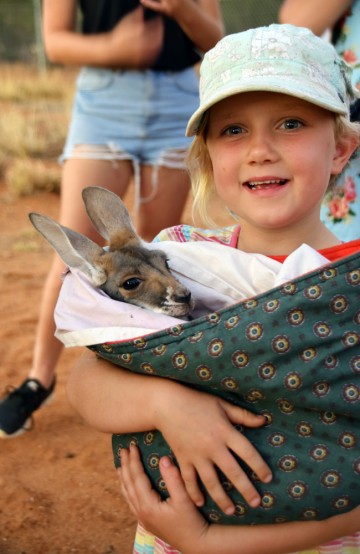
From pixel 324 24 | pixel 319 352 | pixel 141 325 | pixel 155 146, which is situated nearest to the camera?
pixel 319 352

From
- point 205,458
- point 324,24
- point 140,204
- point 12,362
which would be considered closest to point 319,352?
point 205,458

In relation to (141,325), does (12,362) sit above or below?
below

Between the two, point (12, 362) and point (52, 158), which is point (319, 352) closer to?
point (12, 362)

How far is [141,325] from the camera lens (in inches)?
71.6

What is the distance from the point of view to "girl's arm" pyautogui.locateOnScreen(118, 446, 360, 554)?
1801 millimetres

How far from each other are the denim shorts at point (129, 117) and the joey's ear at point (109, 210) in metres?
1.66

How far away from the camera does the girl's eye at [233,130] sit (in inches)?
82.4

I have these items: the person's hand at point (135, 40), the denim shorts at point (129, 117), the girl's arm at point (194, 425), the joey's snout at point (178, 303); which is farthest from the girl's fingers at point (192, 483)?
the person's hand at point (135, 40)

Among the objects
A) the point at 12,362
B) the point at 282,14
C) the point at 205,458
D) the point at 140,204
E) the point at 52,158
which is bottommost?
the point at 52,158

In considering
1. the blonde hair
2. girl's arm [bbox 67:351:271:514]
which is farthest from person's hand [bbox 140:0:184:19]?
girl's arm [bbox 67:351:271:514]

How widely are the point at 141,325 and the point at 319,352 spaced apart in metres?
0.41

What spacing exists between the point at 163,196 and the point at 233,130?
195cm

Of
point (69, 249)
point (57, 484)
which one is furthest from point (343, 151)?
point (57, 484)

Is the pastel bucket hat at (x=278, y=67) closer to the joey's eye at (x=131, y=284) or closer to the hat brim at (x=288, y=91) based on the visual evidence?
the hat brim at (x=288, y=91)
